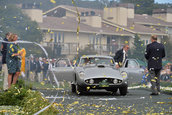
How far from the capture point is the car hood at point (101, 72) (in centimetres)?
1470

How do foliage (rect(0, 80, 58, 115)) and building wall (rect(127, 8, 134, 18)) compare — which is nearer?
foliage (rect(0, 80, 58, 115))

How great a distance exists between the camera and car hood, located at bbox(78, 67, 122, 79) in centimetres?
1470

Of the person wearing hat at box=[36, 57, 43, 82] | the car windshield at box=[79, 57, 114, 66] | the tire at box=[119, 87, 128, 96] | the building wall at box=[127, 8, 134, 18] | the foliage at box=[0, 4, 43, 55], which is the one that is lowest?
the person wearing hat at box=[36, 57, 43, 82]

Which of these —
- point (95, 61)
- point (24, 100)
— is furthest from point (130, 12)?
point (24, 100)

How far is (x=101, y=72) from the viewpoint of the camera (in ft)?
49.0

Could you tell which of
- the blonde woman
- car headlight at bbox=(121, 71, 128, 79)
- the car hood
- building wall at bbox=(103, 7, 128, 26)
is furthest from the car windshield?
building wall at bbox=(103, 7, 128, 26)

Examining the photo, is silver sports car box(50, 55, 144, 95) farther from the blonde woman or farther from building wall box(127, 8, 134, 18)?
building wall box(127, 8, 134, 18)

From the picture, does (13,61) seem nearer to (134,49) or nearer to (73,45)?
(73,45)

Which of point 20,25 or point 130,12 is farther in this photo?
point 130,12

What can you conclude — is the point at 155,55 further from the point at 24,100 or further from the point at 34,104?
the point at 34,104

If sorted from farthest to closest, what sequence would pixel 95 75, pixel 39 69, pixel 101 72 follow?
pixel 39 69 < pixel 101 72 < pixel 95 75

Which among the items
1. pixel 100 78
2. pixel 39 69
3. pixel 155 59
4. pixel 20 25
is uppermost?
pixel 20 25

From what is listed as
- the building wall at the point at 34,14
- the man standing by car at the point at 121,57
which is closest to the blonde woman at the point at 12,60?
the man standing by car at the point at 121,57

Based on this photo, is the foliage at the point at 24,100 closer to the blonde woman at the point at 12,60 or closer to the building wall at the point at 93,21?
the blonde woman at the point at 12,60
